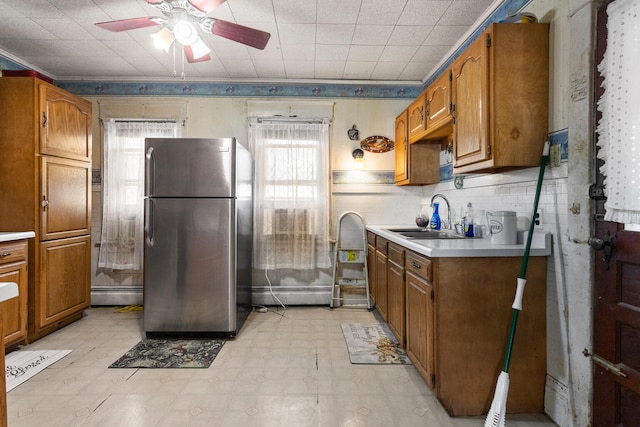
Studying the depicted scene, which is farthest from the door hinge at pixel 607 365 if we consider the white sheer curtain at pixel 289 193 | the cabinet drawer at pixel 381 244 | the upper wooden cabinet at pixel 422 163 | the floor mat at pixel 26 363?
the floor mat at pixel 26 363

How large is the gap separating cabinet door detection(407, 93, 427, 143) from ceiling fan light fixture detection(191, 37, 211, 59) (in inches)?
70.9

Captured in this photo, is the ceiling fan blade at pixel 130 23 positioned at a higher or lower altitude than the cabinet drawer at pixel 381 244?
higher

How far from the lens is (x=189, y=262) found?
2.88 m

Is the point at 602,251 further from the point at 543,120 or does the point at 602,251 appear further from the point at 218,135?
the point at 218,135

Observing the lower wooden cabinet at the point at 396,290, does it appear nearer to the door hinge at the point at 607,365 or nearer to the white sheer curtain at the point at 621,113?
the door hinge at the point at 607,365

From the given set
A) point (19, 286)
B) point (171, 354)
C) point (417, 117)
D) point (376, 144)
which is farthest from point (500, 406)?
point (19, 286)

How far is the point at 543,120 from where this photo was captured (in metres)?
1.89

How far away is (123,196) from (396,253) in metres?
2.99

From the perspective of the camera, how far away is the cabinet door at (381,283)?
2.93 metres

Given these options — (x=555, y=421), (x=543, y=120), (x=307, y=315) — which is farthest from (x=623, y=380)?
(x=307, y=315)

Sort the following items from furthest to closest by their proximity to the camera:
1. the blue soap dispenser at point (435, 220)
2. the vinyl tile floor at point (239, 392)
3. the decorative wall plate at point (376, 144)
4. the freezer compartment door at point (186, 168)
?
the decorative wall plate at point (376, 144), the blue soap dispenser at point (435, 220), the freezer compartment door at point (186, 168), the vinyl tile floor at point (239, 392)

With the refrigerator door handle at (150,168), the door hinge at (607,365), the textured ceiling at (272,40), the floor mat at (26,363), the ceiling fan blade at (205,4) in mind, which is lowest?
the floor mat at (26,363)

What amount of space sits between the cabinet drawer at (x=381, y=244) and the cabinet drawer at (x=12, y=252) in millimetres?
2867

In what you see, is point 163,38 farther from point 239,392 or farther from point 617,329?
point 617,329
